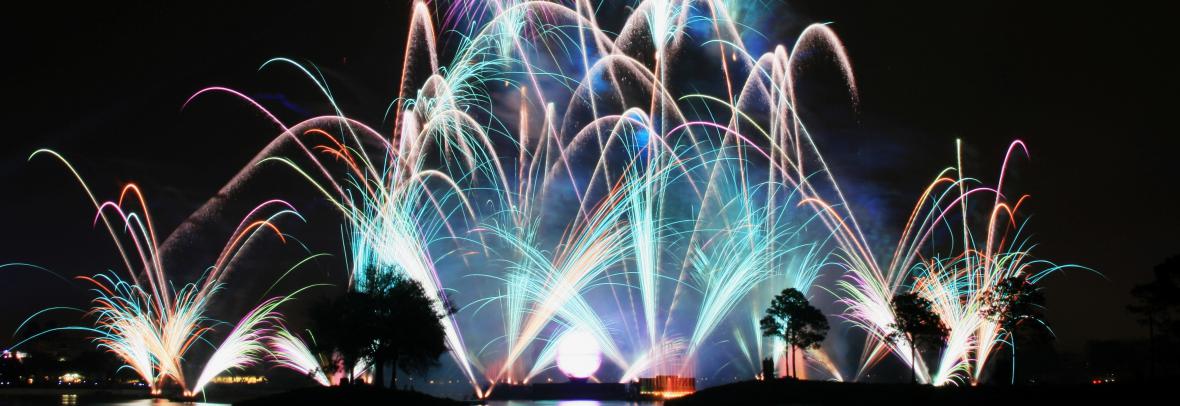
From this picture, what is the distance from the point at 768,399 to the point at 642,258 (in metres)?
10.8

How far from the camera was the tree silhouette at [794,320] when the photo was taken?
6556 centimetres

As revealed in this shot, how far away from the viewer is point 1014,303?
61062 millimetres

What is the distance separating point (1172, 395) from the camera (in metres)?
33.7

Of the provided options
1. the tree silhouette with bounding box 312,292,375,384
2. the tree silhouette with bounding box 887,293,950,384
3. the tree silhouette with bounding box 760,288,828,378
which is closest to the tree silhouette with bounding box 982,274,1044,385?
the tree silhouette with bounding box 887,293,950,384

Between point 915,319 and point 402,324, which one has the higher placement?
point 915,319

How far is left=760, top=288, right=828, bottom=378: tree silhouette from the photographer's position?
65562mm

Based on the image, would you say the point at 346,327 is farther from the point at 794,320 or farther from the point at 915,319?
the point at 915,319

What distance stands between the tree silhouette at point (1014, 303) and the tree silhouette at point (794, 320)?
11.5m

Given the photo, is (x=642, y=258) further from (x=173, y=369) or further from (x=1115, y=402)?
(x=173, y=369)

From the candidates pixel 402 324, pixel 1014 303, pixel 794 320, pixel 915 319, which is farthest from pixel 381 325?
pixel 1014 303

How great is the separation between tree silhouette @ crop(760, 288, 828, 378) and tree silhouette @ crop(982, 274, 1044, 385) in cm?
1154

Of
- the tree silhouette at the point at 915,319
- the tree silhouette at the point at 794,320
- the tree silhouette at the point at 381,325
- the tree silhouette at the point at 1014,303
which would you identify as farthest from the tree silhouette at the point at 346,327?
the tree silhouette at the point at 1014,303

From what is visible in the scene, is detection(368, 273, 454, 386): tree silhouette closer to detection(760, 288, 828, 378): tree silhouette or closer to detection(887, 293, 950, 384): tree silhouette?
detection(760, 288, 828, 378): tree silhouette

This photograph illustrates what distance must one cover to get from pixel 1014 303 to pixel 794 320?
14615 millimetres
